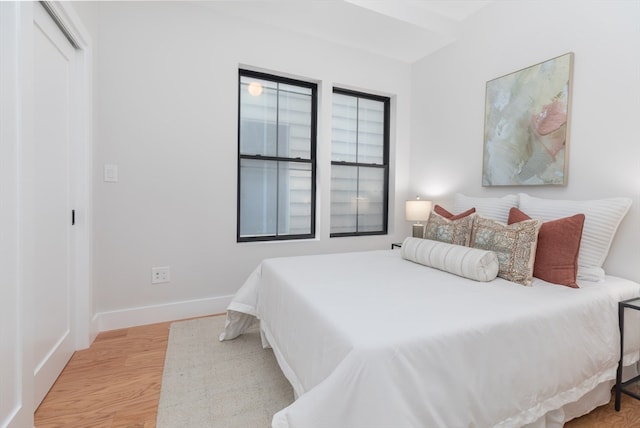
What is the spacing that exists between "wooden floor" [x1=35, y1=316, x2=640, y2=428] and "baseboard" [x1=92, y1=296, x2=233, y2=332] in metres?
0.22

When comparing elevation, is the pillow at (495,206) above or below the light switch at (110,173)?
below

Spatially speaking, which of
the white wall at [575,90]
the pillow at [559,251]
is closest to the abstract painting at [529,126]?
the white wall at [575,90]

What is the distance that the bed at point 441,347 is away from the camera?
91 centimetres

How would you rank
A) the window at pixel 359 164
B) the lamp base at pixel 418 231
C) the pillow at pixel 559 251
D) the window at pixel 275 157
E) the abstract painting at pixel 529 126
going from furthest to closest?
the window at pixel 359 164
the lamp base at pixel 418 231
the window at pixel 275 157
the abstract painting at pixel 529 126
the pillow at pixel 559 251

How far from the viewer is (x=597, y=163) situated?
1.96 meters

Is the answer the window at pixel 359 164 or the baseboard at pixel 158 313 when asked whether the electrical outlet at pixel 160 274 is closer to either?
the baseboard at pixel 158 313

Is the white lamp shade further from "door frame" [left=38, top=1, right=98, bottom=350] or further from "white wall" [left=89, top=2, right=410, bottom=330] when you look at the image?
"door frame" [left=38, top=1, right=98, bottom=350]

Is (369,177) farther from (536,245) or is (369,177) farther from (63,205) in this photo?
(63,205)

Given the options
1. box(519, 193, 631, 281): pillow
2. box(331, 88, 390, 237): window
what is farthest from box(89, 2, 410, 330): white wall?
box(519, 193, 631, 281): pillow

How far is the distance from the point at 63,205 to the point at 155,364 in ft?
3.73

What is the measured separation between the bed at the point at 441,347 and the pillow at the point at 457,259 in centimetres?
4

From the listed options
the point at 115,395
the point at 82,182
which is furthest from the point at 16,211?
the point at 115,395

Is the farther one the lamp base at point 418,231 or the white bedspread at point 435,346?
the lamp base at point 418,231

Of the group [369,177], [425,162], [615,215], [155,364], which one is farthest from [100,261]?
[615,215]
